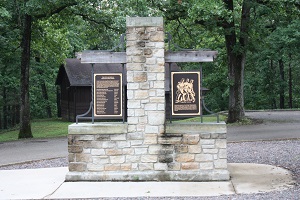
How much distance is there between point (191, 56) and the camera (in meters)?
10.6

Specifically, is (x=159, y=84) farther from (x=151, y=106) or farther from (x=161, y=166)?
(x=161, y=166)

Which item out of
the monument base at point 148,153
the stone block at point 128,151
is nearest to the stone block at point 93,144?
the monument base at point 148,153

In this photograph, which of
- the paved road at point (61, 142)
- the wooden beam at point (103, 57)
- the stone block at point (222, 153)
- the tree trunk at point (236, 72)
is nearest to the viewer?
the stone block at point (222, 153)

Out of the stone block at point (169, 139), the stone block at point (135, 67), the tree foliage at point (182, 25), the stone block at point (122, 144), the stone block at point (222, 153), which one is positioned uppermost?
the tree foliage at point (182, 25)

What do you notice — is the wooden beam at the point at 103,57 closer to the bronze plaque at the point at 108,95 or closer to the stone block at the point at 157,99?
the bronze plaque at the point at 108,95

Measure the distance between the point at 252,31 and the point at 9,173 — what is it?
1582 cm

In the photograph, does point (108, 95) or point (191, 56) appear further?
point (108, 95)

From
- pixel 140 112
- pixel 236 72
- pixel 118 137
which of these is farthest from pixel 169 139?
pixel 236 72

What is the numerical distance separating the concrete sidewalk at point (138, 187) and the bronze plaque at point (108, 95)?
1645mm

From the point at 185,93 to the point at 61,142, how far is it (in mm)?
10561

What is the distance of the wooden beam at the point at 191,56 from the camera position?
417 inches

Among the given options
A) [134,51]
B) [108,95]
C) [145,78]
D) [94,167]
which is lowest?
[94,167]

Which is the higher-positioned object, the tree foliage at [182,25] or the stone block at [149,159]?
the tree foliage at [182,25]

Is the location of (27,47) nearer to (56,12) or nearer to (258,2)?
(56,12)
